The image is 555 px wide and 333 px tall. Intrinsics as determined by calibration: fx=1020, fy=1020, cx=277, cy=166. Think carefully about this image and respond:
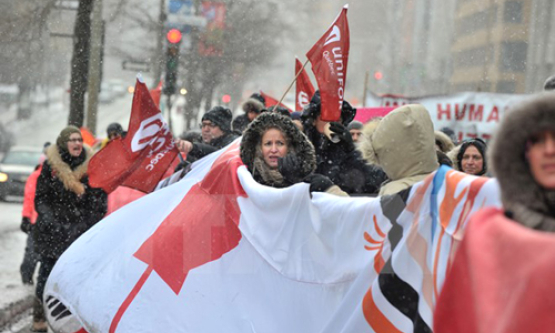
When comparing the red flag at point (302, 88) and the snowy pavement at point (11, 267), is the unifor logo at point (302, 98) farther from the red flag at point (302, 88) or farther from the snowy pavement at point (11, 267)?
the snowy pavement at point (11, 267)

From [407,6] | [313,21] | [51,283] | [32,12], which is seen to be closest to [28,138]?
[313,21]

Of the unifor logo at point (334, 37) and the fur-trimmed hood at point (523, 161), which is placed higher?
the unifor logo at point (334, 37)

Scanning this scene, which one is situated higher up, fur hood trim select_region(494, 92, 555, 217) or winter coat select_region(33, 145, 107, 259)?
fur hood trim select_region(494, 92, 555, 217)

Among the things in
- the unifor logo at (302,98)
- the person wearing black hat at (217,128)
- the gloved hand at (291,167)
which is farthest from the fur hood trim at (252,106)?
the gloved hand at (291,167)

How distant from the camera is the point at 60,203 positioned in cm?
815

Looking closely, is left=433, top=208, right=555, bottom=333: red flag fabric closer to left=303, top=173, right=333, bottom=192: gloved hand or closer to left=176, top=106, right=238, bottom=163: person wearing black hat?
left=303, top=173, right=333, bottom=192: gloved hand

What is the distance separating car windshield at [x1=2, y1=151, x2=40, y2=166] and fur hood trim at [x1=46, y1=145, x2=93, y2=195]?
13.8 metres

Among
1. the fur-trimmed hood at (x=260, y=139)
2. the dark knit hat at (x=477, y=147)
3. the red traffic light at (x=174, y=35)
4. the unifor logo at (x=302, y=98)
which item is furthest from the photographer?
the red traffic light at (x=174, y=35)

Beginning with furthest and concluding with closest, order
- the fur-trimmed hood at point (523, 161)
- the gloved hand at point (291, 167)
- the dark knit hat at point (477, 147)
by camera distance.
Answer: the dark knit hat at point (477, 147) < the gloved hand at point (291, 167) < the fur-trimmed hood at point (523, 161)

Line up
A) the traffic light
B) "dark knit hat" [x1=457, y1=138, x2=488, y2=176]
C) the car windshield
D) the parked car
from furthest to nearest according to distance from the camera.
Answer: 1. the car windshield
2. the parked car
3. the traffic light
4. "dark knit hat" [x1=457, y1=138, x2=488, y2=176]

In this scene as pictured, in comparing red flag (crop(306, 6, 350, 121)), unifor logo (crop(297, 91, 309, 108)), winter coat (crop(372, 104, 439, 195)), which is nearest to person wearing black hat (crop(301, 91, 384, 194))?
red flag (crop(306, 6, 350, 121))

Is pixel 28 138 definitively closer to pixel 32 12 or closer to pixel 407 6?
pixel 407 6

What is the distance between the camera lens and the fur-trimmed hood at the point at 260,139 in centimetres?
517

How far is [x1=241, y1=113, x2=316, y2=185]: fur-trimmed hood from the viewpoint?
517 centimetres
